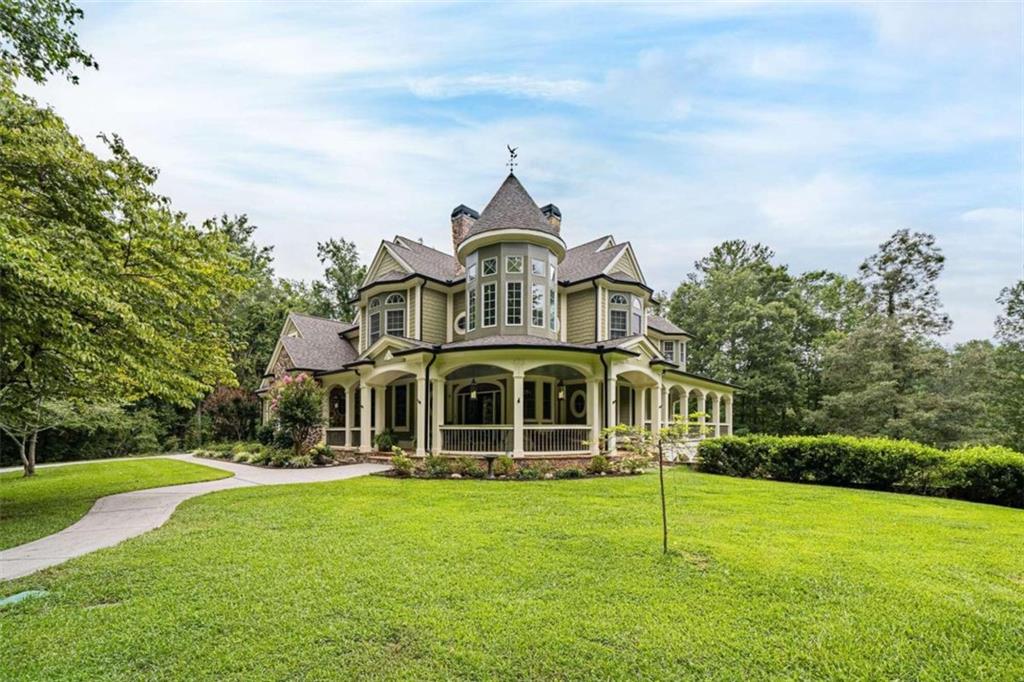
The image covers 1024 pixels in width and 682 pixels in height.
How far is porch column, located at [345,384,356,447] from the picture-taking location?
1811 centimetres

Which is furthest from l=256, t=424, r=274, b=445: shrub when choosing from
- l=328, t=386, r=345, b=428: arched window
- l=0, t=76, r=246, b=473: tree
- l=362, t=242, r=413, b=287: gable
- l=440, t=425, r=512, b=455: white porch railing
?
l=0, t=76, r=246, b=473: tree

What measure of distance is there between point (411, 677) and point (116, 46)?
11138 mm

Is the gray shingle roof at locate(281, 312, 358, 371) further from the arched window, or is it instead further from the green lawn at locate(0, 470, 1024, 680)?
the green lawn at locate(0, 470, 1024, 680)

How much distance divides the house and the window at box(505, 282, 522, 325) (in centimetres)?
3

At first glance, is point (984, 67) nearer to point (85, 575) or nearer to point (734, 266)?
point (85, 575)

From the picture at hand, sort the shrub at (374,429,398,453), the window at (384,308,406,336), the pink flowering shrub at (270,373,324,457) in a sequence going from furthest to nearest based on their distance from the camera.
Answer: the window at (384,308,406,336) → the shrub at (374,429,398,453) → the pink flowering shrub at (270,373,324,457)

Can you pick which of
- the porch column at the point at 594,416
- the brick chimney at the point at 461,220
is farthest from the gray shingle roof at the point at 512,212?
the porch column at the point at 594,416

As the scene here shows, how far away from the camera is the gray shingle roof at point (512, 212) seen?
15.6 meters

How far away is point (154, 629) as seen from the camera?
144 inches

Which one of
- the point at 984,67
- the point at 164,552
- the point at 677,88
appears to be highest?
the point at 677,88

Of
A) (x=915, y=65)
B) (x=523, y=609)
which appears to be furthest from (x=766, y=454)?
(x=523, y=609)

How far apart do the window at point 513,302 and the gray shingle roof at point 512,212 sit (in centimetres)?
193

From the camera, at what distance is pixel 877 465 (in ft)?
36.4

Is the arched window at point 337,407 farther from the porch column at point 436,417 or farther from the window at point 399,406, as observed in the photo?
the porch column at point 436,417
